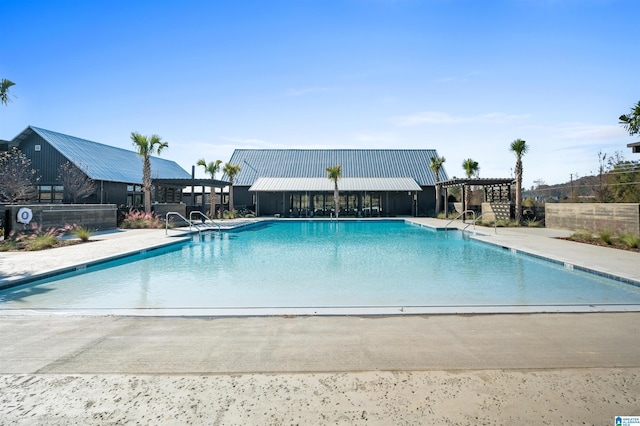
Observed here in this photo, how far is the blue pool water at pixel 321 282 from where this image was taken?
207 inches

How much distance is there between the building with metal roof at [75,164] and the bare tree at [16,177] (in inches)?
25.1

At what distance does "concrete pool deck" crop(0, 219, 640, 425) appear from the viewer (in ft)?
7.19

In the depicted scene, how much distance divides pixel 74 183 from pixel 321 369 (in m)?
23.9

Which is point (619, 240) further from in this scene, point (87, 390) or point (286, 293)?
point (87, 390)

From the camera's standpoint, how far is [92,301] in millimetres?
5312

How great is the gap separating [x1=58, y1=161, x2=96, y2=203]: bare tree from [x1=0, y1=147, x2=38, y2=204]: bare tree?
1.62 meters

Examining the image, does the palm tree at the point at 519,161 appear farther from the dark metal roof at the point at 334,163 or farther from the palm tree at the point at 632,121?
the dark metal roof at the point at 334,163

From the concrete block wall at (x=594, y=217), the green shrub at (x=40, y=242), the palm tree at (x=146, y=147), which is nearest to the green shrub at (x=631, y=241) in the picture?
the concrete block wall at (x=594, y=217)

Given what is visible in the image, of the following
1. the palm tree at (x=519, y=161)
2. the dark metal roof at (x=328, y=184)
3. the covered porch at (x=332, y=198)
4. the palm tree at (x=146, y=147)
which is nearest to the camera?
the palm tree at (x=519, y=161)

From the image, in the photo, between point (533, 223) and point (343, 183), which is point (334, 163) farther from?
point (533, 223)

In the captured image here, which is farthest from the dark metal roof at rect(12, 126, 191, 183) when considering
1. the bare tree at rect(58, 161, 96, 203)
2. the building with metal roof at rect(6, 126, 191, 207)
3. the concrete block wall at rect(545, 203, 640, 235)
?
the concrete block wall at rect(545, 203, 640, 235)

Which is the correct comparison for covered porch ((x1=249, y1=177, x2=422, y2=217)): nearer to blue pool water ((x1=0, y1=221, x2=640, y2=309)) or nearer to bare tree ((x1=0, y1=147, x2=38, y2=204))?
bare tree ((x1=0, y1=147, x2=38, y2=204))

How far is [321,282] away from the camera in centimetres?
671

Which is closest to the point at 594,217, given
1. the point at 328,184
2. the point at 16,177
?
the point at 328,184
